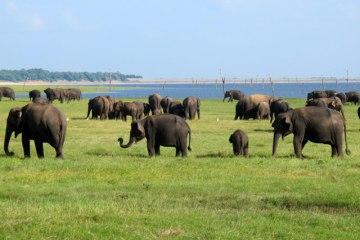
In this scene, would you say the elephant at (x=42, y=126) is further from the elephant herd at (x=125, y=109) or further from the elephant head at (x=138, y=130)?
the elephant herd at (x=125, y=109)

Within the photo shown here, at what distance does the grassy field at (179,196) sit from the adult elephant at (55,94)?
5606 cm

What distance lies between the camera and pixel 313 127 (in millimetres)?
25141

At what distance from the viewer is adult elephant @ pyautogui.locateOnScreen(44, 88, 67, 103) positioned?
82.8m

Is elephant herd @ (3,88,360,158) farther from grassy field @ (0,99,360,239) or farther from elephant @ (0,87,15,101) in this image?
elephant @ (0,87,15,101)

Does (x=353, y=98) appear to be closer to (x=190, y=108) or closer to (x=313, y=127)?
(x=190, y=108)

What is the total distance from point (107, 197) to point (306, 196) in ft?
15.6

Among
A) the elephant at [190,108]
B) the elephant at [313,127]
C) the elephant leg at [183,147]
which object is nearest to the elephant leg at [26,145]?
the elephant leg at [183,147]

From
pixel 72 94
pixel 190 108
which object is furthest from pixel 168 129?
pixel 72 94

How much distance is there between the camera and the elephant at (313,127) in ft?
82.1

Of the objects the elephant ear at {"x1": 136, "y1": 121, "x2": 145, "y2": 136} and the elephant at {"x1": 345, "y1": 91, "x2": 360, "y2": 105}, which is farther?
the elephant at {"x1": 345, "y1": 91, "x2": 360, "y2": 105}

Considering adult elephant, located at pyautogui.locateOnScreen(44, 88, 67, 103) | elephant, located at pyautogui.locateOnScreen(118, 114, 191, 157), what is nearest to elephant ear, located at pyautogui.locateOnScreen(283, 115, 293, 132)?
elephant, located at pyautogui.locateOnScreen(118, 114, 191, 157)

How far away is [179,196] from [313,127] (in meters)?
10.0

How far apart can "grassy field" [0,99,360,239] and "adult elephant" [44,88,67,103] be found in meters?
56.1

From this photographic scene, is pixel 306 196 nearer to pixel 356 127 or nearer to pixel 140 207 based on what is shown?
pixel 140 207
